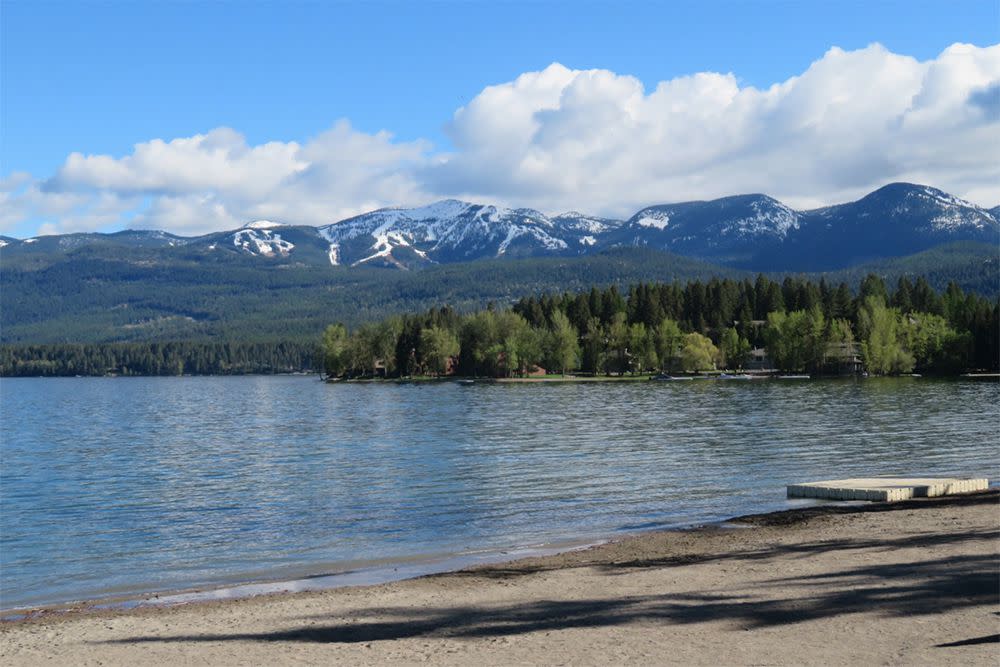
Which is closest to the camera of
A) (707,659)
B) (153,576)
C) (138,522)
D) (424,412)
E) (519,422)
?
(707,659)

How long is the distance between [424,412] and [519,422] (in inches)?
846

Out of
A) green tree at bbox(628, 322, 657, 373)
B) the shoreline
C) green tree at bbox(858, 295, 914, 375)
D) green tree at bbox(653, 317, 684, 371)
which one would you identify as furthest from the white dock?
green tree at bbox(653, 317, 684, 371)

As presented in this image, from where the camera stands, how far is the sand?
17047mm

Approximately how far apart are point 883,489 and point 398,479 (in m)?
22.4

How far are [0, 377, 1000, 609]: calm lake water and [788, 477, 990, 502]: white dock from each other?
Answer: 1492mm

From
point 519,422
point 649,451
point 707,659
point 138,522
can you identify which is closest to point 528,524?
point 138,522

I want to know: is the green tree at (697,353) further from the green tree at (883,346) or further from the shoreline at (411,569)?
the shoreline at (411,569)

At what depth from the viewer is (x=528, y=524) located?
3428cm

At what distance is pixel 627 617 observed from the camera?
1959 centimetres

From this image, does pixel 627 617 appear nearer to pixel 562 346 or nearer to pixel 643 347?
pixel 562 346

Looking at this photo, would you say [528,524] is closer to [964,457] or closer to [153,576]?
[153,576]

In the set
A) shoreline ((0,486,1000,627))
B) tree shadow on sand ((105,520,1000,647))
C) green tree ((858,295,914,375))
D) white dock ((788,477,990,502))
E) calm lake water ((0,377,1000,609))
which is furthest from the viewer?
green tree ((858,295,914,375))

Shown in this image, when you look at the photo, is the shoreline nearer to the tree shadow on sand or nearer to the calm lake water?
the calm lake water

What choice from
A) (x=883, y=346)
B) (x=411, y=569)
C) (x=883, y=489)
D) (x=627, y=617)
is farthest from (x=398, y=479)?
(x=883, y=346)
